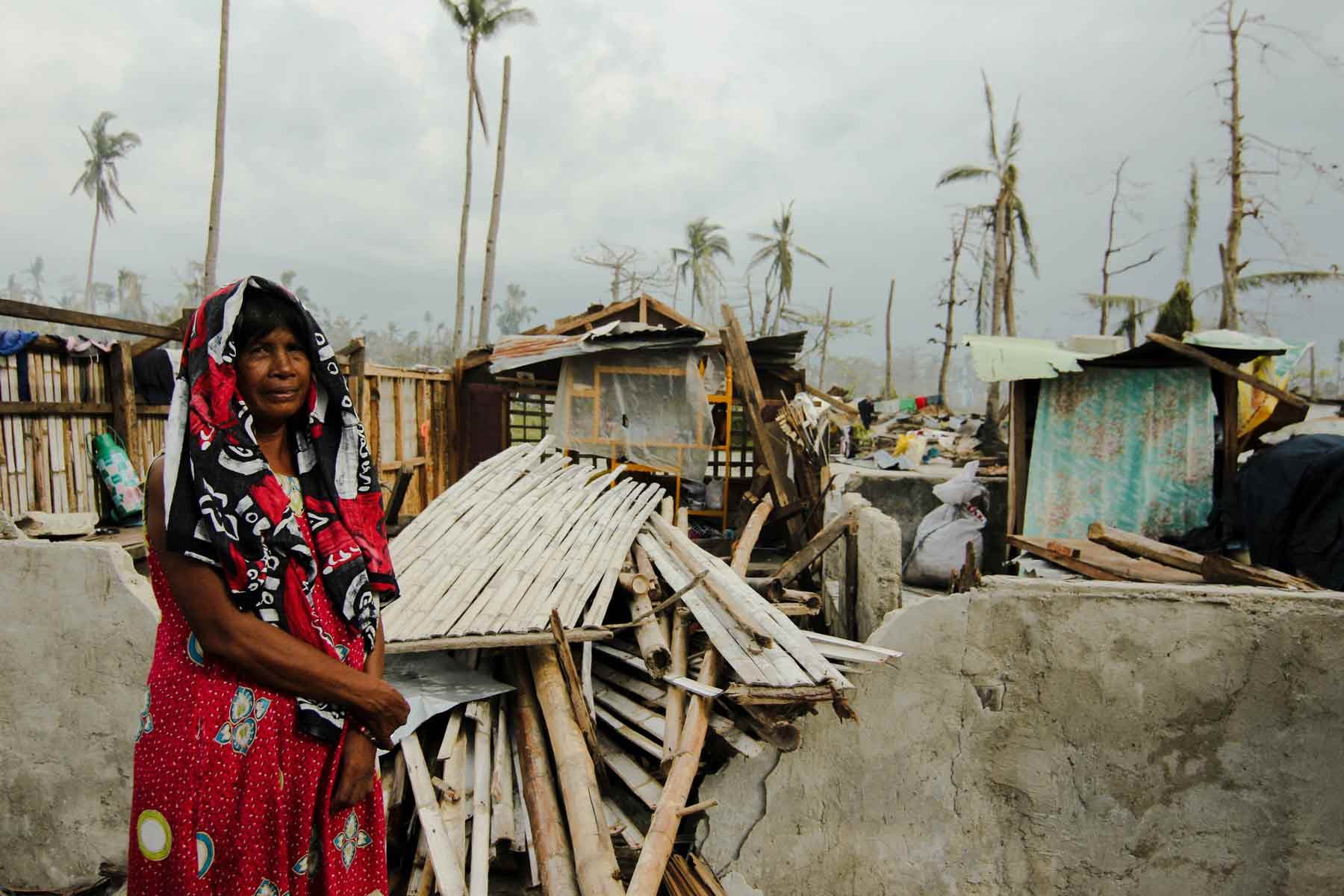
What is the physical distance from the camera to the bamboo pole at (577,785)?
2.12 m

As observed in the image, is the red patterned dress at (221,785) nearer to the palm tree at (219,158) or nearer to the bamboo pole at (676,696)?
the bamboo pole at (676,696)

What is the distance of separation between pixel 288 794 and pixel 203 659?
34 cm

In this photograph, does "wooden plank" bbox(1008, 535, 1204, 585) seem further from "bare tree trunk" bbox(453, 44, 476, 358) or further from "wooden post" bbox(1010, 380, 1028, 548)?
"bare tree trunk" bbox(453, 44, 476, 358)

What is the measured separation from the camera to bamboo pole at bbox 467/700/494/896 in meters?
2.27

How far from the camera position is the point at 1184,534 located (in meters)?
5.77

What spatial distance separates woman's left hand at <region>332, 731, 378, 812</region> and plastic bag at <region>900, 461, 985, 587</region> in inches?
227

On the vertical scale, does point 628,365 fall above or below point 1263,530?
above

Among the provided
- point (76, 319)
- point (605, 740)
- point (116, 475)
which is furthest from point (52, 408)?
point (605, 740)

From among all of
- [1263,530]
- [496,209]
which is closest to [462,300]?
[496,209]

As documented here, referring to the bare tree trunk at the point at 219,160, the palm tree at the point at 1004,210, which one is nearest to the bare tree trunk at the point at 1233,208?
the palm tree at the point at 1004,210

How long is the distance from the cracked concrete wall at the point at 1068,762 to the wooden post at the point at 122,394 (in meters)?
5.15

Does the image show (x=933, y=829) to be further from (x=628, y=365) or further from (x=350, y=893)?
(x=628, y=365)

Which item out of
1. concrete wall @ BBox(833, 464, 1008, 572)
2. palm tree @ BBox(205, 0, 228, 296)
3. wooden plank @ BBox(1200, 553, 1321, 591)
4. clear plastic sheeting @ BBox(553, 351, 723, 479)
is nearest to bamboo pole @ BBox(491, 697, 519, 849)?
wooden plank @ BBox(1200, 553, 1321, 591)

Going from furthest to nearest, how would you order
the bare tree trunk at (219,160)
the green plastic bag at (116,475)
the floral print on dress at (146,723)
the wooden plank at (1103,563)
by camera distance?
the bare tree trunk at (219,160)
the green plastic bag at (116,475)
the wooden plank at (1103,563)
the floral print on dress at (146,723)
